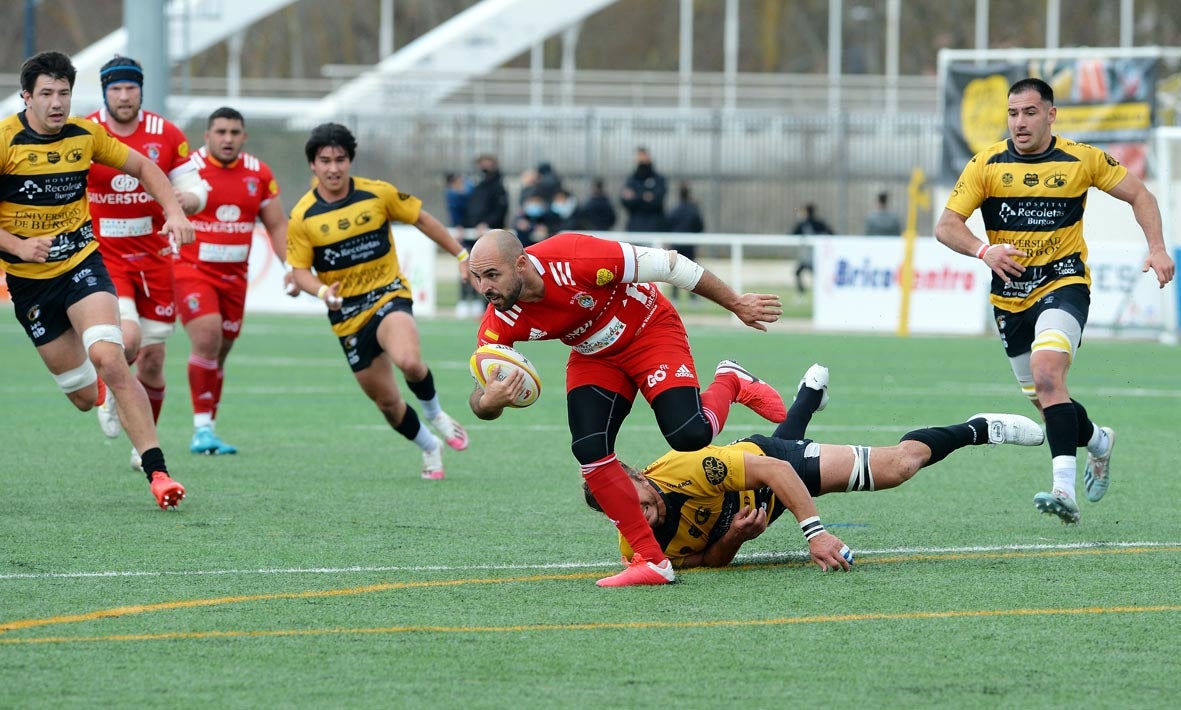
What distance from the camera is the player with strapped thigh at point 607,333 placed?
6.70 metres

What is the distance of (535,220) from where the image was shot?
26453mm

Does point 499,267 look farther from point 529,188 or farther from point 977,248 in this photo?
point 529,188

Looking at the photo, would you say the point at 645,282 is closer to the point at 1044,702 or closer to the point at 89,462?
the point at 1044,702

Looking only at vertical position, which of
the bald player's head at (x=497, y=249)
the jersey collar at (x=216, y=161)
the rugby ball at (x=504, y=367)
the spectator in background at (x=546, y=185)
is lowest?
the rugby ball at (x=504, y=367)

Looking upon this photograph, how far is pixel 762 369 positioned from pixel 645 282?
1036 cm

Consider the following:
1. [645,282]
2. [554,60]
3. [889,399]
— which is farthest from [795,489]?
[554,60]

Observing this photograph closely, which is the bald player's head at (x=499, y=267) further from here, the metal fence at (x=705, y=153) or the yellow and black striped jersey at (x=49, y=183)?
the metal fence at (x=705, y=153)

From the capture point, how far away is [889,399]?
14930 millimetres

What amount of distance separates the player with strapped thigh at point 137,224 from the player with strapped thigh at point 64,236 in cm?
132

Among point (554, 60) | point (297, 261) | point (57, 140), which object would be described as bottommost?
point (297, 261)

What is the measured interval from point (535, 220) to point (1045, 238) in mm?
18183

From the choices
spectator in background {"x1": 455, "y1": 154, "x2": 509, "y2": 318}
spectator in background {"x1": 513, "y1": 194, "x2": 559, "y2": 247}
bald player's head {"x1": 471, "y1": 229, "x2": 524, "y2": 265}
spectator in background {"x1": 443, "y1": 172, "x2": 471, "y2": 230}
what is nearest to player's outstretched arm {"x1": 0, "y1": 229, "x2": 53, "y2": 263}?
bald player's head {"x1": 471, "y1": 229, "x2": 524, "y2": 265}

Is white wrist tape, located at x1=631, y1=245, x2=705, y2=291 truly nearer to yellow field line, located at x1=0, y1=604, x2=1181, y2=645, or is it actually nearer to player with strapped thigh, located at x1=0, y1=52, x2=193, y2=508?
yellow field line, located at x1=0, y1=604, x2=1181, y2=645

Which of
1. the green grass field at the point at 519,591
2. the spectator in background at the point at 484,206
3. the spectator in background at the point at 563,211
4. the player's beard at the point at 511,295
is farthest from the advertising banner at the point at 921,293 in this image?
the player's beard at the point at 511,295
